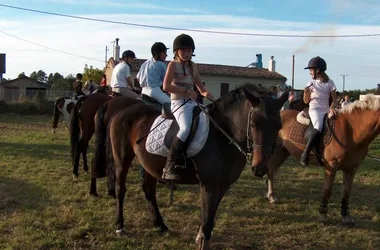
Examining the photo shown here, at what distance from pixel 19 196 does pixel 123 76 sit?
124 inches

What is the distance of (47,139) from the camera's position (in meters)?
14.7

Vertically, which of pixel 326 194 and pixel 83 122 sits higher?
pixel 83 122

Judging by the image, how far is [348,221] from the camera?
6230 millimetres

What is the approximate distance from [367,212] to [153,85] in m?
4.41

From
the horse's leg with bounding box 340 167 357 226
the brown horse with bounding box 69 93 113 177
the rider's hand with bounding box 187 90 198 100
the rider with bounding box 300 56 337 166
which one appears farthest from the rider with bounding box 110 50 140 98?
the horse's leg with bounding box 340 167 357 226

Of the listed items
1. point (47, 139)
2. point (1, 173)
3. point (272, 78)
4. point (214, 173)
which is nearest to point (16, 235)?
point (214, 173)

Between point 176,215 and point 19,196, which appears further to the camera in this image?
point 19,196

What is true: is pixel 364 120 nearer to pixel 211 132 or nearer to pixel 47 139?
pixel 211 132

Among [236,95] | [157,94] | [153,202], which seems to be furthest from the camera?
[157,94]

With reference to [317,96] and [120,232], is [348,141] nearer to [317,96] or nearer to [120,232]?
[317,96]

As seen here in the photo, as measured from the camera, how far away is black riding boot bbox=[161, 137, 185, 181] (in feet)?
15.0

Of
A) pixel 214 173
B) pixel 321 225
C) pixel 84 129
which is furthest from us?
pixel 84 129

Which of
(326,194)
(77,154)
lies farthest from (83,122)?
(326,194)

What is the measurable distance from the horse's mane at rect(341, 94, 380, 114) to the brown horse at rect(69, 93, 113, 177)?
4873 millimetres
